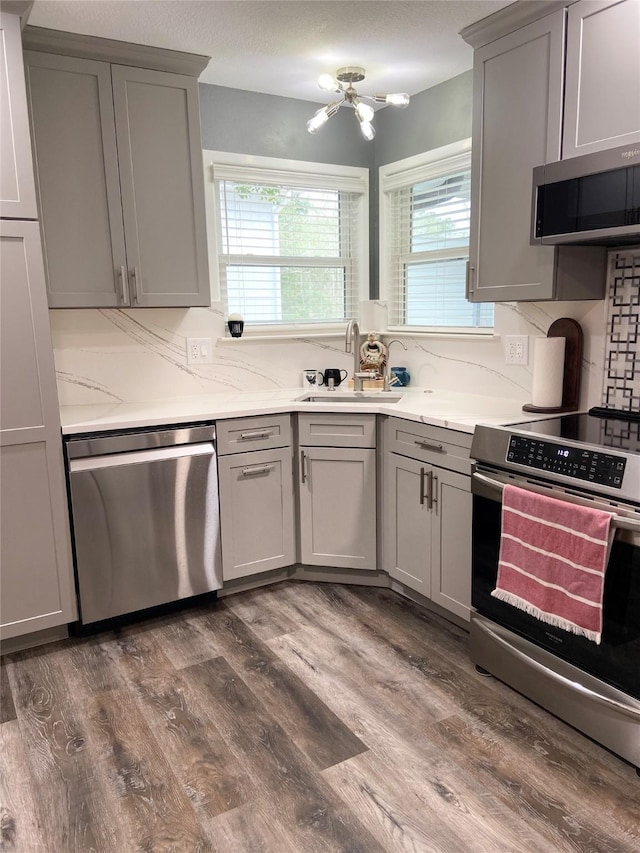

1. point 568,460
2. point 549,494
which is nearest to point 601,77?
point 568,460

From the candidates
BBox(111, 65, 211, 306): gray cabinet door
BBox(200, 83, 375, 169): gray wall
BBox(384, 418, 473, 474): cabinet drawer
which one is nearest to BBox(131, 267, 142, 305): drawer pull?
BBox(111, 65, 211, 306): gray cabinet door

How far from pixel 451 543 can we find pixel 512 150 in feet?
5.21

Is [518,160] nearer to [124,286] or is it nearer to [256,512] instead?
[124,286]

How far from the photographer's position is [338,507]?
3066 millimetres

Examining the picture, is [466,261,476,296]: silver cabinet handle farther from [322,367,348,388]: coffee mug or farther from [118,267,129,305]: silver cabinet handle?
[118,267,129,305]: silver cabinet handle

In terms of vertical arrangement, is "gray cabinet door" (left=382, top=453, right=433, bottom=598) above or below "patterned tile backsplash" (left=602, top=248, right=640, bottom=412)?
below

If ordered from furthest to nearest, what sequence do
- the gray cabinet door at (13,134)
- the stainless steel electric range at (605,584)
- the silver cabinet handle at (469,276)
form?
1. the silver cabinet handle at (469,276)
2. the gray cabinet door at (13,134)
3. the stainless steel electric range at (605,584)

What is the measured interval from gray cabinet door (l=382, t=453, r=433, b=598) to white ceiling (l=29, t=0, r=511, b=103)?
178 centimetres

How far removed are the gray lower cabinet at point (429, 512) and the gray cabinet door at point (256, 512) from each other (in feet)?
1.59

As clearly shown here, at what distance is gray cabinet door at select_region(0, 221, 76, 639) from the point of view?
237cm

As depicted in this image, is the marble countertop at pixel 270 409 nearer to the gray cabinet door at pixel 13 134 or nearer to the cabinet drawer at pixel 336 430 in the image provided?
the cabinet drawer at pixel 336 430

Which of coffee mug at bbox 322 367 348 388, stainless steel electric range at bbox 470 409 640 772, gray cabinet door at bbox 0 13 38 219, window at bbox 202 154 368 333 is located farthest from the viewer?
coffee mug at bbox 322 367 348 388

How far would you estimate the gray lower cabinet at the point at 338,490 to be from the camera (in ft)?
9.79

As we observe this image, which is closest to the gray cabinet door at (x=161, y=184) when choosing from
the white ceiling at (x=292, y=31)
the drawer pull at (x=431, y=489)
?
the white ceiling at (x=292, y=31)
